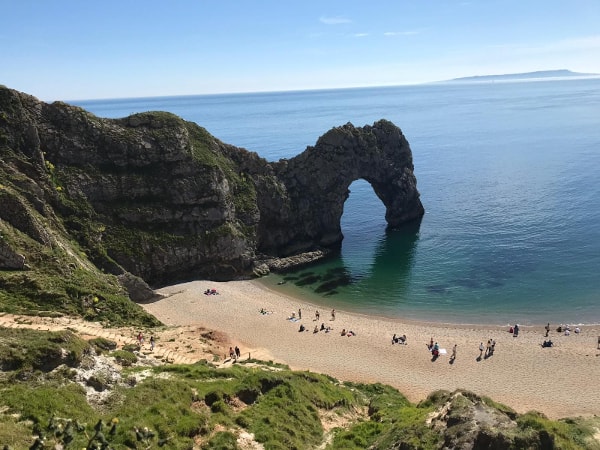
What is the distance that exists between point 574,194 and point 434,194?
Result: 2856 centimetres

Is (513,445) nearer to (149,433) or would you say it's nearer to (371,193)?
A: (149,433)

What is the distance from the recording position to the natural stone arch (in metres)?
74.1

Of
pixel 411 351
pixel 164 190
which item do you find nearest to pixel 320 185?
pixel 164 190

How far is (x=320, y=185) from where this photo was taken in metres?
77.1

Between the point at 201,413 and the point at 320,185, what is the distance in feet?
192

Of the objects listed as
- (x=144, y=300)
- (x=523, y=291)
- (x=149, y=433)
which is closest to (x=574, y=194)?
(x=523, y=291)

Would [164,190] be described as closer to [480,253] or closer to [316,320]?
[316,320]

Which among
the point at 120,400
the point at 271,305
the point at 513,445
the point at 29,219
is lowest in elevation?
the point at 271,305

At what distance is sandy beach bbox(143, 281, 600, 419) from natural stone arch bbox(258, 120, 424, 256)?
1868 centimetres

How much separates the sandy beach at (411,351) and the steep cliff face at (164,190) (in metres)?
7.79

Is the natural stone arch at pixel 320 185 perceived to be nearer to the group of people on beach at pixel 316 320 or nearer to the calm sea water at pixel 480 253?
the calm sea water at pixel 480 253

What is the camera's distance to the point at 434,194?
106m

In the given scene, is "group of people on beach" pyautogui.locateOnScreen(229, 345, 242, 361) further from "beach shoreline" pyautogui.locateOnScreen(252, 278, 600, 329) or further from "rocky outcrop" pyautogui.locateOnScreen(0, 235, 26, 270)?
"beach shoreline" pyautogui.locateOnScreen(252, 278, 600, 329)

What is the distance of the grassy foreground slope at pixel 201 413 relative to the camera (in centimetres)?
1630
